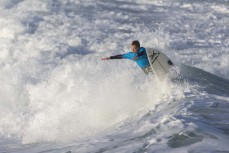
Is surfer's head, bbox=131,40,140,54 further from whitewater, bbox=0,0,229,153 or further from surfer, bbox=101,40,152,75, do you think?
whitewater, bbox=0,0,229,153

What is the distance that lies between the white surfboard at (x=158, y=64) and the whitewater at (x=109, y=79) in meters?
0.17

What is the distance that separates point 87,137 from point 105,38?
9.26m

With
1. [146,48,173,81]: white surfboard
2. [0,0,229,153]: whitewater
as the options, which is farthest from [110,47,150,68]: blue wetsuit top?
[0,0,229,153]: whitewater

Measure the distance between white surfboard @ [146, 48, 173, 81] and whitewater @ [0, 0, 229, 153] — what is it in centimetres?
17

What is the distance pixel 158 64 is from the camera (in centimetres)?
1149

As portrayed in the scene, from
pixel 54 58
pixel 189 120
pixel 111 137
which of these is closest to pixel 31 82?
pixel 54 58

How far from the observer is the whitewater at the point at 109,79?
753cm

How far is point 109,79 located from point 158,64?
5.85ft

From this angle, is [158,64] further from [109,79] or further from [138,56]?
[109,79]

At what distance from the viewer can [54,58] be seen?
15.6 meters

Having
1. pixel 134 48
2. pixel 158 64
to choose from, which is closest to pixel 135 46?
pixel 134 48

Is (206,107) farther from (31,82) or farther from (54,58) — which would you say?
(54,58)

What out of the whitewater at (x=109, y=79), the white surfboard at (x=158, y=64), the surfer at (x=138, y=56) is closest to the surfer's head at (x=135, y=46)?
→ the surfer at (x=138, y=56)

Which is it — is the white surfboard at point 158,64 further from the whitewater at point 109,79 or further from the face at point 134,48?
the face at point 134,48
